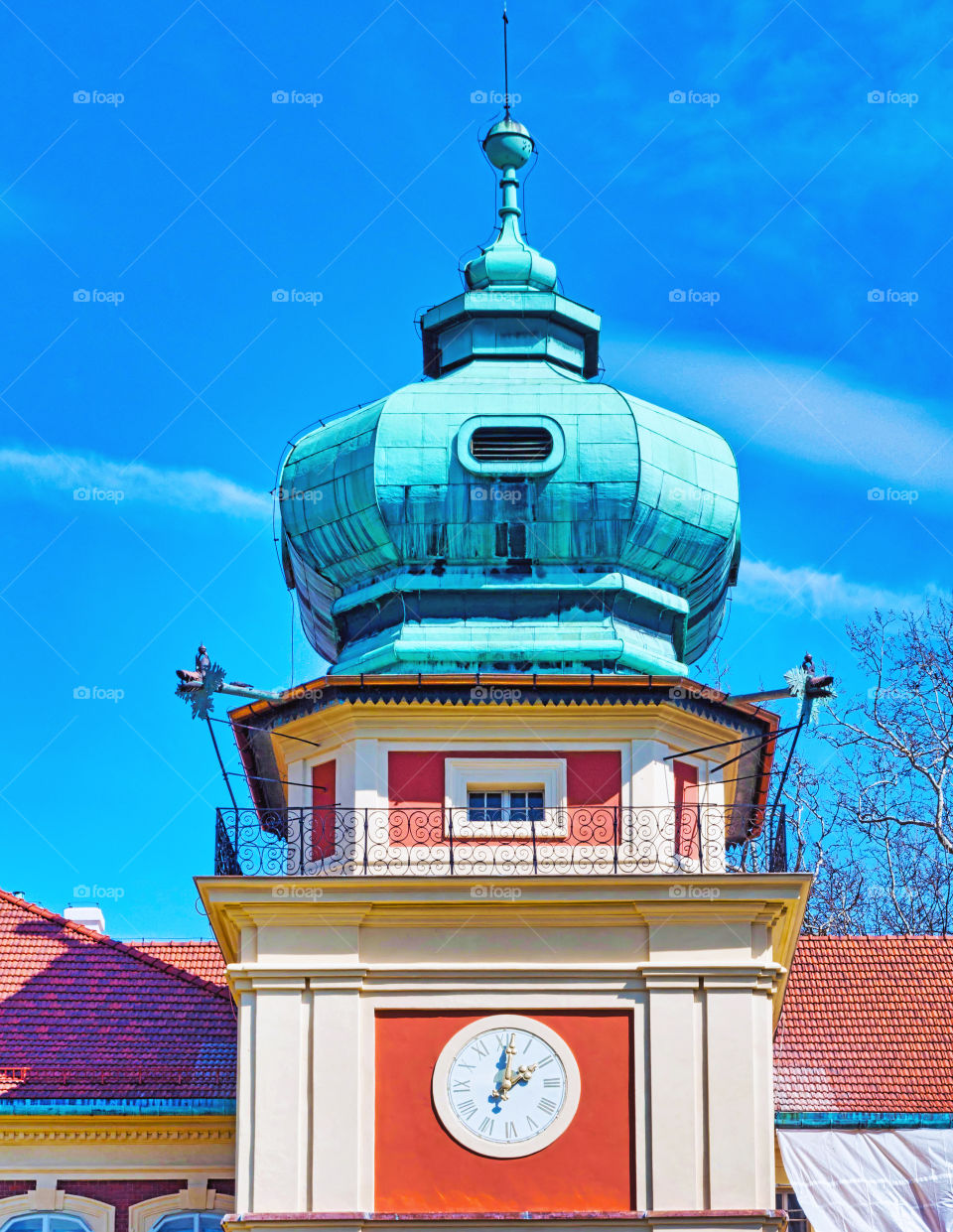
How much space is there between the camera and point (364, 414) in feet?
70.8

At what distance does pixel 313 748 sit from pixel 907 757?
11.3m

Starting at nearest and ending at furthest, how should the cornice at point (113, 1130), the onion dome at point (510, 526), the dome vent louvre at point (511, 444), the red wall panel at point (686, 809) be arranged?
the red wall panel at point (686, 809), the onion dome at point (510, 526), the dome vent louvre at point (511, 444), the cornice at point (113, 1130)

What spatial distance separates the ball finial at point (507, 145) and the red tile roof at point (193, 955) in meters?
8.38

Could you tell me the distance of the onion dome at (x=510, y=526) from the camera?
20.8m

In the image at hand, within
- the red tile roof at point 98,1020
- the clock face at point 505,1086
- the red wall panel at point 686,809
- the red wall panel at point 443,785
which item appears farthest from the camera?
the red tile roof at point 98,1020

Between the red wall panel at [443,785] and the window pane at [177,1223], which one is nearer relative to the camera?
the red wall panel at [443,785]

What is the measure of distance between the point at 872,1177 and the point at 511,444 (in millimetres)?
7380

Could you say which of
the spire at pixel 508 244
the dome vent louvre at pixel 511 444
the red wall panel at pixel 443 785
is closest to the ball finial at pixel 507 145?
the spire at pixel 508 244

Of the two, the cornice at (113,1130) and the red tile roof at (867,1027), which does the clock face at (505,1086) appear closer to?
the cornice at (113,1130)

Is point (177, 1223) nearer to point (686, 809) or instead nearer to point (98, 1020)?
point (98, 1020)

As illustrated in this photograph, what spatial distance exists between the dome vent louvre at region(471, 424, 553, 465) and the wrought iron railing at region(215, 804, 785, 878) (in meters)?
3.19

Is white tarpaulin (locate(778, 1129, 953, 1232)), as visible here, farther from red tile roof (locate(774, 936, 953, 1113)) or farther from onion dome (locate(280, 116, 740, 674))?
onion dome (locate(280, 116, 740, 674))

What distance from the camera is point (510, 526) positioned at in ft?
68.5

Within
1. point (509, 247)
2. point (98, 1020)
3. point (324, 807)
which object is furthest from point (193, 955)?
point (509, 247)
